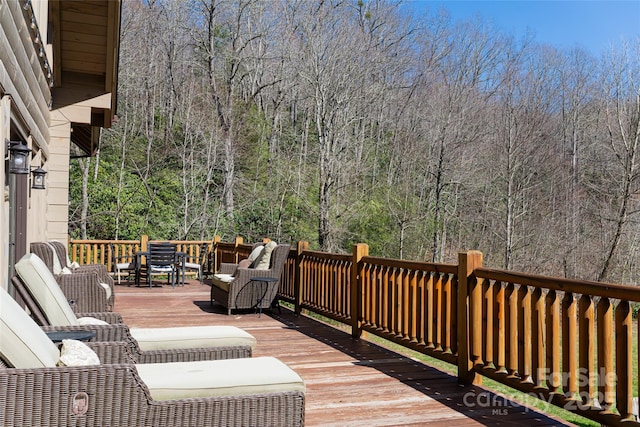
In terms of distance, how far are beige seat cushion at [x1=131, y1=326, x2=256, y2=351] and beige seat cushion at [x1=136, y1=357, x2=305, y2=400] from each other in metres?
0.55

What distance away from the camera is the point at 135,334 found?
3.57 meters

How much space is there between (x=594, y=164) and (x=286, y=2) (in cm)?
1187

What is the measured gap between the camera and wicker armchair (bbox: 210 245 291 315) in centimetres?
746

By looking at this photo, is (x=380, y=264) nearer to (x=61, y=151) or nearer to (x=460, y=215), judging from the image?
(x=61, y=151)

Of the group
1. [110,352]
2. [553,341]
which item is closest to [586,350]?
[553,341]

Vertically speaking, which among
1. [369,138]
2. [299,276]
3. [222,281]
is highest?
[369,138]

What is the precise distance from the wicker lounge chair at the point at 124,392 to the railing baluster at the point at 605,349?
1635mm

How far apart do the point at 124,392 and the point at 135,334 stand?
1403 mm

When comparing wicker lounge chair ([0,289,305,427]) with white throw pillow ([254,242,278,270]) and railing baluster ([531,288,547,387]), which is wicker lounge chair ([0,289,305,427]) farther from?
white throw pillow ([254,242,278,270])

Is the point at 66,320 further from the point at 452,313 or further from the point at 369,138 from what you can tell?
the point at 369,138

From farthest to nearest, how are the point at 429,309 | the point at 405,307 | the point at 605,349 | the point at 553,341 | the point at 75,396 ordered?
the point at 405,307 < the point at 429,309 < the point at 553,341 < the point at 605,349 < the point at 75,396

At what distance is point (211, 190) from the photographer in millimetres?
18984

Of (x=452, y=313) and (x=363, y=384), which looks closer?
(x=363, y=384)

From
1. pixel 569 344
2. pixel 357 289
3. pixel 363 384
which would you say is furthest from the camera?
pixel 357 289
